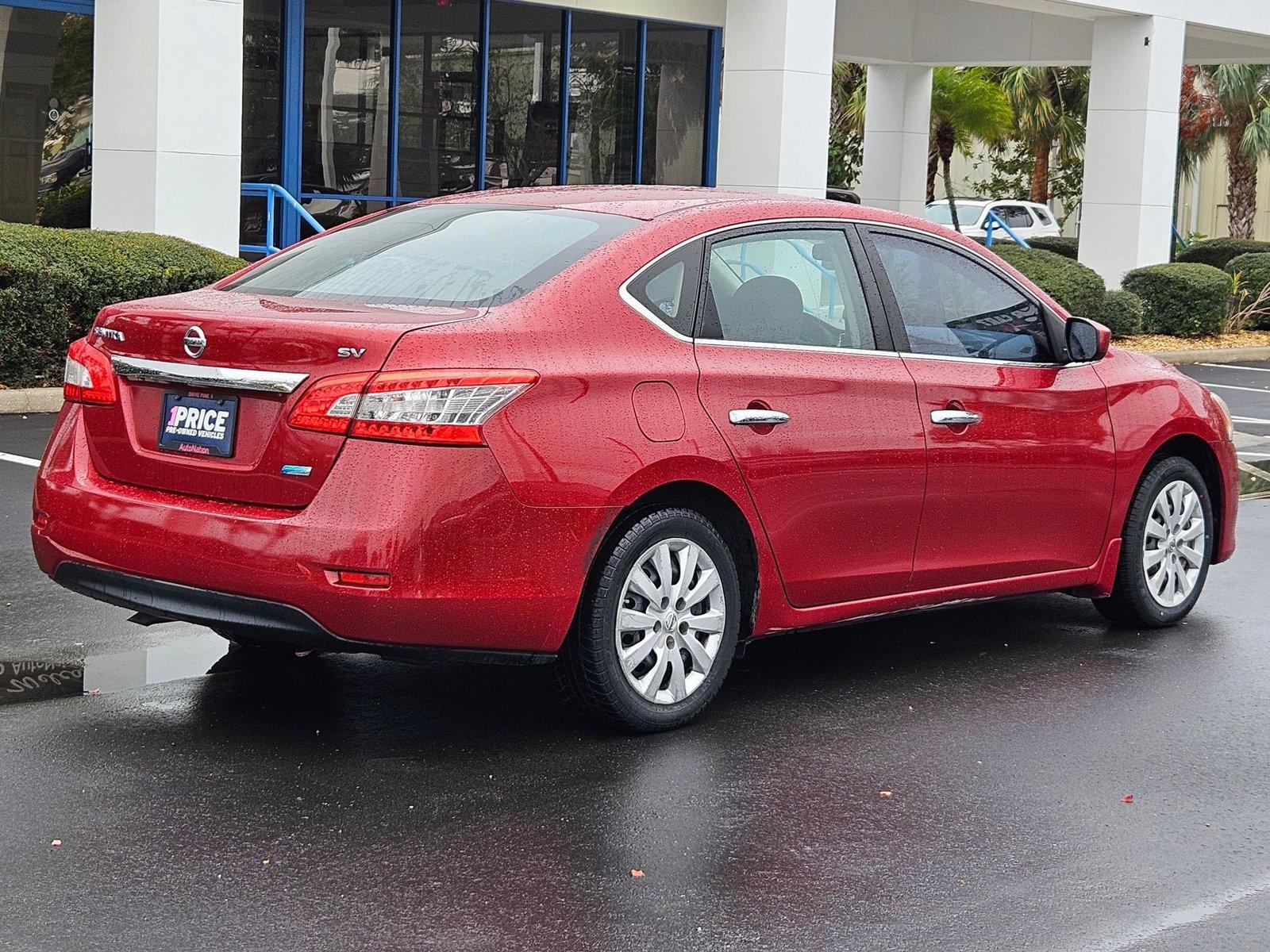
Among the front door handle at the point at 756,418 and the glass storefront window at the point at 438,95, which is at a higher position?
the glass storefront window at the point at 438,95

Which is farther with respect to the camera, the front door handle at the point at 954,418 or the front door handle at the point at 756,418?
the front door handle at the point at 954,418

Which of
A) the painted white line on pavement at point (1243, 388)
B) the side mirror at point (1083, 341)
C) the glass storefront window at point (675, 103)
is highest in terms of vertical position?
the glass storefront window at point (675, 103)

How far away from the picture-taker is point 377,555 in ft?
16.5

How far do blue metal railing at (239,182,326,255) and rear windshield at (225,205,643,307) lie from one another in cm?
1053

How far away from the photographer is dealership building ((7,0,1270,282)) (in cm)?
1561

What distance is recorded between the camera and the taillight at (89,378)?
5.56m

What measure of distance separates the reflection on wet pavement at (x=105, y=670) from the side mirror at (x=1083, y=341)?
3.23 meters

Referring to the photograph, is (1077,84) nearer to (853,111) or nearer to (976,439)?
(853,111)

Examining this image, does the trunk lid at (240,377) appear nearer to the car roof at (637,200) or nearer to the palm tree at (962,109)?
the car roof at (637,200)

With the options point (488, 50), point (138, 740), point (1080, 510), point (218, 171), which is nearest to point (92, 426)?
point (138, 740)

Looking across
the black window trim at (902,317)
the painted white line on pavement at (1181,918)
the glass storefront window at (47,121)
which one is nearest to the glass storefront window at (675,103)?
the glass storefront window at (47,121)

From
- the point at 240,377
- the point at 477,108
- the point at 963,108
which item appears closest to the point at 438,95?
the point at 477,108

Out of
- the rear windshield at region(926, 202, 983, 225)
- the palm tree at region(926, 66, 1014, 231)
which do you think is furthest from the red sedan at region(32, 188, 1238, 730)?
the rear windshield at region(926, 202, 983, 225)

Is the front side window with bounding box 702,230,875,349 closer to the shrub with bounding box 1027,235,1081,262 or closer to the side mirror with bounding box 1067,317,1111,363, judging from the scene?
the side mirror with bounding box 1067,317,1111,363
